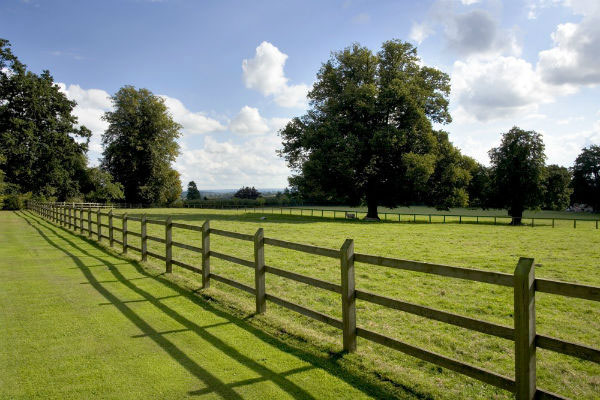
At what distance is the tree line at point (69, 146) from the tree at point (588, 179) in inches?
2669

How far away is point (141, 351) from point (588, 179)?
79.5 m

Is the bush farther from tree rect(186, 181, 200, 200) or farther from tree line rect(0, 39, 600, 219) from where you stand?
tree rect(186, 181, 200, 200)

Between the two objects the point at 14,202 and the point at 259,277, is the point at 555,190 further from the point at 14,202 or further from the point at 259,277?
the point at 14,202

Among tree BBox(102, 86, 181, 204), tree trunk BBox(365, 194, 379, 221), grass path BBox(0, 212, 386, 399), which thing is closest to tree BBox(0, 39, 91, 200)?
tree BBox(102, 86, 181, 204)

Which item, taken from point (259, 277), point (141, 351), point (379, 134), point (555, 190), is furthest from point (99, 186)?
point (141, 351)

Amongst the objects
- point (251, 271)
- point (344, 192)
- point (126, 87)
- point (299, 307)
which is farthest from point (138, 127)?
point (299, 307)

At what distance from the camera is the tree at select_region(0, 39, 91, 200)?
44.1 m

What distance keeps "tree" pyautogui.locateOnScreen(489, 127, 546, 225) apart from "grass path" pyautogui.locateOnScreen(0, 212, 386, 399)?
35.5 m

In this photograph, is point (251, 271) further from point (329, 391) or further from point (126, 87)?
point (126, 87)

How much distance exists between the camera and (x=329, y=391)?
395 cm

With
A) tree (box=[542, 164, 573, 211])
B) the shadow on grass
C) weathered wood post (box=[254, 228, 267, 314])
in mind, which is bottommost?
the shadow on grass

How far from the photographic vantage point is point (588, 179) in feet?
217

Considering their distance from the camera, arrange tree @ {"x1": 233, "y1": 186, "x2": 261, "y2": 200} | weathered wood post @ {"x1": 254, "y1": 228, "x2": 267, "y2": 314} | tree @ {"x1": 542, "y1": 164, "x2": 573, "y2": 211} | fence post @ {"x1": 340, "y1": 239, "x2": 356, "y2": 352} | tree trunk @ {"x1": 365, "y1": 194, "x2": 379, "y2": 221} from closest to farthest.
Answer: fence post @ {"x1": 340, "y1": 239, "x2": 356, "y2": 352}
weathered wood post @ {"x1": 254, "y1": 228, "x2": 267, "y2": 314}
tree trunk @ {"x1": 365, "y1": 194, "x2": 379, "y2": 221}
tree @ {"x1": 542, "y1": 164, "x2": 573, "y2": 211}
tree @ {"x1": 233, "y1": 186, "x2": 261, "y2": 200}

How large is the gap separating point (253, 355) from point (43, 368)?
2.36m
